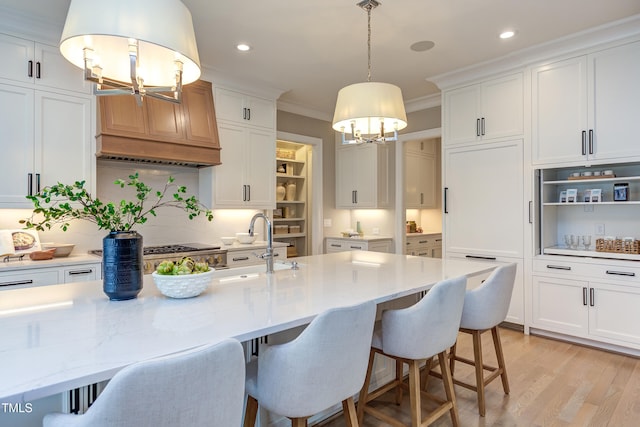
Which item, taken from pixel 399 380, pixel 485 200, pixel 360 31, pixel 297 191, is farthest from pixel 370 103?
pixel 297 191

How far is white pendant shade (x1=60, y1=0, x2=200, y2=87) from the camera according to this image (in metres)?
1.41

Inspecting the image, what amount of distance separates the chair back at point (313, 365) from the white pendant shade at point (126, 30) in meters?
1.25

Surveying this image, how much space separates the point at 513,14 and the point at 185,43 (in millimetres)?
2632

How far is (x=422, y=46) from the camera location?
3490mm

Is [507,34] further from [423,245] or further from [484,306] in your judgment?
[423,245]

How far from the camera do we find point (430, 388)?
2602 millimetres

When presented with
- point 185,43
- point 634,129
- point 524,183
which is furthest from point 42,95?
point 634,129

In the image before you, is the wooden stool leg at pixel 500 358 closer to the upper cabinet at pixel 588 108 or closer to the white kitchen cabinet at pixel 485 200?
the white kitchen cabinet at pixel 485 200

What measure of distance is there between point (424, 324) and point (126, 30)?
1.77 m

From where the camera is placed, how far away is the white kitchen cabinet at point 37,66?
295 cm

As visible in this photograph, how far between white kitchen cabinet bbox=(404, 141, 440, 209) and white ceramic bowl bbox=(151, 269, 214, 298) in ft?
14.8

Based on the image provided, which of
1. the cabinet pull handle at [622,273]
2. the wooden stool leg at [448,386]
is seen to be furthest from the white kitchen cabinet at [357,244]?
the wooden stool leg at [448,386]

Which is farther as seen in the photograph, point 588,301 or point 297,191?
point 297,191

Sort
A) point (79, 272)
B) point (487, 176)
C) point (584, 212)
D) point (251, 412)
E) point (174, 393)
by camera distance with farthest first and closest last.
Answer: point (487, 176) < point (584, 212) < point (79, 272) < point (251, 412) < point (174, 393)
